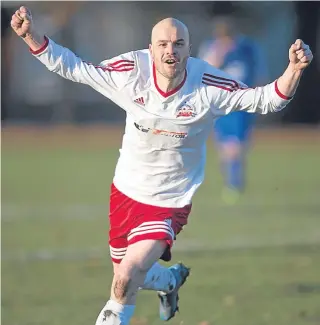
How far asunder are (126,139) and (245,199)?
9029 millimetres

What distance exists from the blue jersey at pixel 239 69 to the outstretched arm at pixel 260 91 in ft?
27.8

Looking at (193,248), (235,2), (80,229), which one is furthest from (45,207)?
(235,2)

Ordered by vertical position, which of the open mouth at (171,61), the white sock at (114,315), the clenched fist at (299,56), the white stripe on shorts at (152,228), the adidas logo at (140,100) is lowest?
the white sock at (114,315)

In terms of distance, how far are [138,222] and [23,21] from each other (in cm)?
144

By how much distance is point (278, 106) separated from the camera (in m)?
6.18

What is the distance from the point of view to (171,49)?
6176mm

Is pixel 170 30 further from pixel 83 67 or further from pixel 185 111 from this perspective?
pixel 83 67

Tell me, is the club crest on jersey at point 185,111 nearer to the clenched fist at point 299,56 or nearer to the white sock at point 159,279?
the clenched fist at point 299,56

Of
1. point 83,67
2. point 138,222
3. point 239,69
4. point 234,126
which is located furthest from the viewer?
point 234,126

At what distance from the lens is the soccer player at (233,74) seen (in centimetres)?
1502

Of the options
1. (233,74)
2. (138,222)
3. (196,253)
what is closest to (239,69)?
(233,74)

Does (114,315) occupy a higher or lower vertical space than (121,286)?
lower

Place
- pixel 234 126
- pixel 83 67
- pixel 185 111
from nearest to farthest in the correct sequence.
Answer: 1. pixel 185 111
2. pixel 83 67
3. pixel 234 126

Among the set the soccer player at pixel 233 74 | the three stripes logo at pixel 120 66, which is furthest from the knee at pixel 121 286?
A: the soccer player at pixel 233 74
